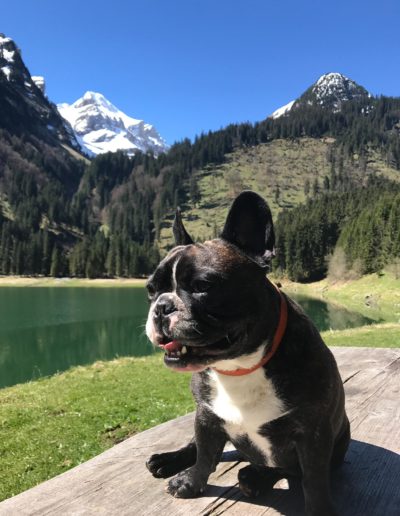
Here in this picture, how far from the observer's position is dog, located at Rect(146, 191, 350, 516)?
206 cm

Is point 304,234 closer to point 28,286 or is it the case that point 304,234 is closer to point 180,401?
point 28,286

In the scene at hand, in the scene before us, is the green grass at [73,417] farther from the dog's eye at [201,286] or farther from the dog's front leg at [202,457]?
the dog's eye at [201,286]

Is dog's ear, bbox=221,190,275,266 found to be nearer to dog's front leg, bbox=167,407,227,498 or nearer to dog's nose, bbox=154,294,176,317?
dog's nose, bbox=154,294,176,317

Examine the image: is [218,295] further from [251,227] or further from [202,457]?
[202,457]

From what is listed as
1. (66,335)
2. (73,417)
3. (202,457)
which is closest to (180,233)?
(202,457)

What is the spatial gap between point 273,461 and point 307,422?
13.1 inches

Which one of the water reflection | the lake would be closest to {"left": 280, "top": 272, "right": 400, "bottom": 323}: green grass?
the water reflection

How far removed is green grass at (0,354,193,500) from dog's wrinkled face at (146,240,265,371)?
522cm

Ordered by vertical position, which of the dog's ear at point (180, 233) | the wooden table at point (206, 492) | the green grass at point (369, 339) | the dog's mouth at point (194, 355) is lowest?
the green grass at point (369, 339)

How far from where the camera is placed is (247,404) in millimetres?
2170

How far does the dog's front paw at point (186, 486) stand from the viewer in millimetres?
2330

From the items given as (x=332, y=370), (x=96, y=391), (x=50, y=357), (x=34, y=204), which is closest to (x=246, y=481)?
(x=332, y=370)

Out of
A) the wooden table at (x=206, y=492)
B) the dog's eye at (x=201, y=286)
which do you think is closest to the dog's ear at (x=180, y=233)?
the dog's eye at (x=201, y=286)

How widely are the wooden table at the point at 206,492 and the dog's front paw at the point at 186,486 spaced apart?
0.12 feet
